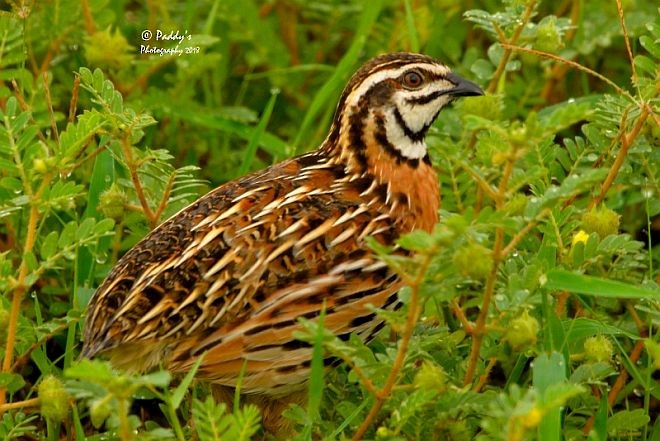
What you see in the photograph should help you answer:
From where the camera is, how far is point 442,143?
3248 mm

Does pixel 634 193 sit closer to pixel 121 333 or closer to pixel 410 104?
pixel 410 104

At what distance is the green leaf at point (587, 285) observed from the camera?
361 centimetres

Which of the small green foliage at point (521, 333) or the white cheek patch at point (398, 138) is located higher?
the white cheek patch at point (398, 138)

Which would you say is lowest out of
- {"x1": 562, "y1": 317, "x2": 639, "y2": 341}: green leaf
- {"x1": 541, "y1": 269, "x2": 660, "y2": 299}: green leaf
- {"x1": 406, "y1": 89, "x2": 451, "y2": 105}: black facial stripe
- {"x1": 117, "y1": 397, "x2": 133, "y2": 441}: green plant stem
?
{"x1": 562, "y1": 317, "x2": 639, "y2": 341}: green leaf

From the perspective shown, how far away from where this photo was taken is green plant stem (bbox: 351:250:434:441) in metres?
3.05

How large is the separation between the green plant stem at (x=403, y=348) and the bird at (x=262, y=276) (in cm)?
32

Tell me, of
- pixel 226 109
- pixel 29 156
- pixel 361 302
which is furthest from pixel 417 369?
pixel 226 109

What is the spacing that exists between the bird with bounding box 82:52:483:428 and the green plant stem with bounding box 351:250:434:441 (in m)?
0.32

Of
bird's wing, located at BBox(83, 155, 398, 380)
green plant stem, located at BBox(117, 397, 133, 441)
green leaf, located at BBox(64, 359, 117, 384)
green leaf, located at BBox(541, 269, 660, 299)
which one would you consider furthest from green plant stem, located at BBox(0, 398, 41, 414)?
green leaf, located at BBox(541, 269, 660, 299)

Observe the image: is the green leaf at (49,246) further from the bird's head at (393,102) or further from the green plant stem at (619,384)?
the green plant stem at (619,384)

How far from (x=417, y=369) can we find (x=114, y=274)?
948 millimetres

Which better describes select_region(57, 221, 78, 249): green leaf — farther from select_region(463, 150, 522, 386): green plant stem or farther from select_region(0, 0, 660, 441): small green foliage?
select_region(463, 150, 522, 386): green plant stem

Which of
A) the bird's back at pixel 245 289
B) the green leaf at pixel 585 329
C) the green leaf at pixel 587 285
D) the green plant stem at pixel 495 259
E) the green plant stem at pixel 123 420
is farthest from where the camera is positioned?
the green leaf at pixel 585 329

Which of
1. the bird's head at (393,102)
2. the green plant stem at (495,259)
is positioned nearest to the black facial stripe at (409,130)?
the bird's head at (393,102)
